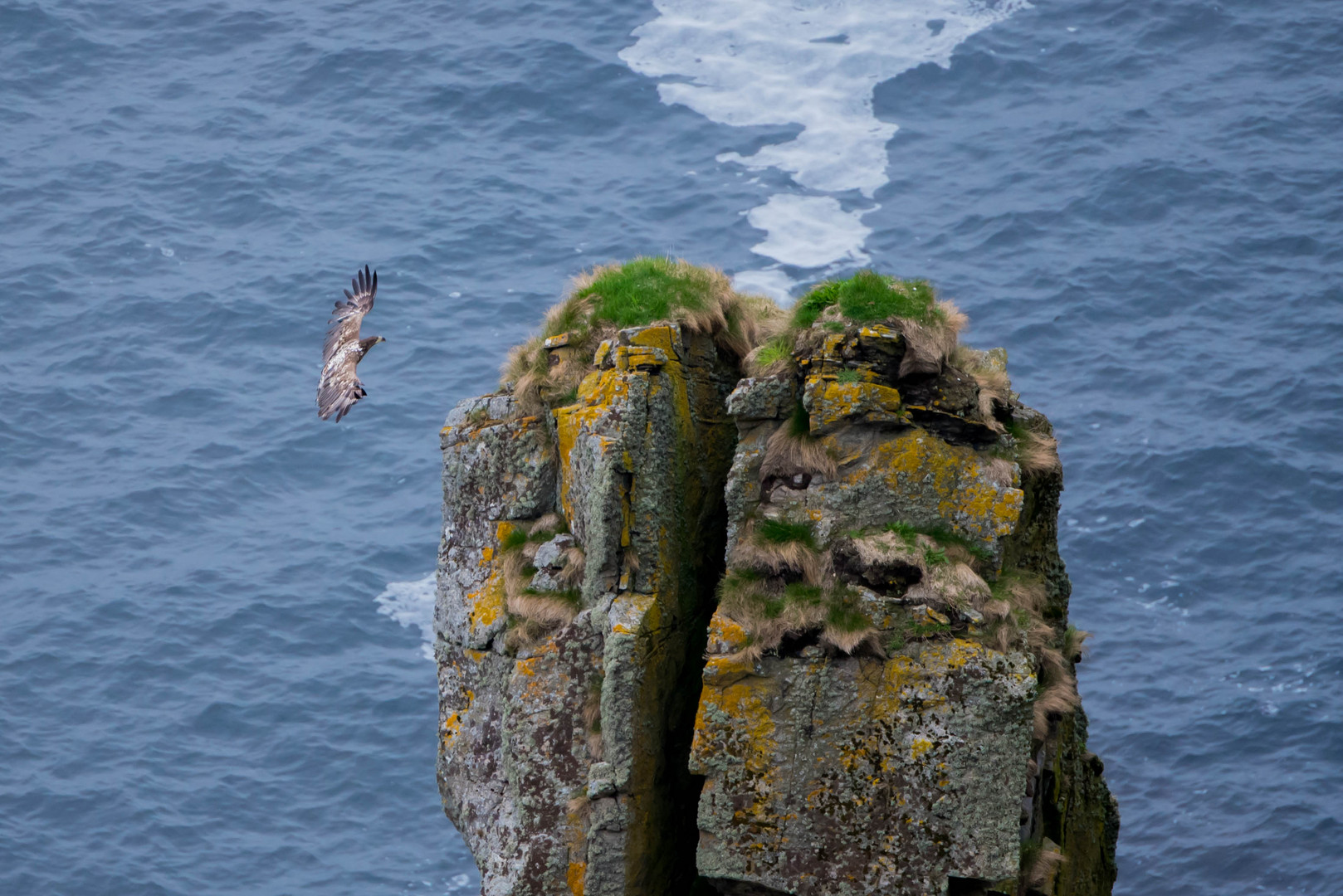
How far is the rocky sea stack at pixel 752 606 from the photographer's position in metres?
18.3

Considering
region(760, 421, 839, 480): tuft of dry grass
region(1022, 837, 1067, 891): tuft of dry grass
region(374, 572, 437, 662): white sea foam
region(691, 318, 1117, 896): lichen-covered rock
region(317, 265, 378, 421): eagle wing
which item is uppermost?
region(317, 265, 378, 421): eagle wing

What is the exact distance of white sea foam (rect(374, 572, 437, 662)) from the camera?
67.8 meters

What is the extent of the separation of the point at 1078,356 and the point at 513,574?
63.3 metres

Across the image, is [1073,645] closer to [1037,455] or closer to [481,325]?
[1037,455]

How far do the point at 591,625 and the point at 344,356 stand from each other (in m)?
7.90

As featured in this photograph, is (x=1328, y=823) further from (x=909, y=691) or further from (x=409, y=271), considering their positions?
(x=409, y=271)

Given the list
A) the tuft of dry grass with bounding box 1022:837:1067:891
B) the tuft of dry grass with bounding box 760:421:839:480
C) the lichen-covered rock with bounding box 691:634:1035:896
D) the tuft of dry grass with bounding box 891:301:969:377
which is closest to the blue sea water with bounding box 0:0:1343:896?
the tuft of dry grass with bounding box 1022:837:1067:891

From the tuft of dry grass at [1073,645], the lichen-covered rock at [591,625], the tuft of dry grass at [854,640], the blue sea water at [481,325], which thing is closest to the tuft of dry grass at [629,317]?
the lichen-covered rock at [591,625]

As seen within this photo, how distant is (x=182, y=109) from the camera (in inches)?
4198

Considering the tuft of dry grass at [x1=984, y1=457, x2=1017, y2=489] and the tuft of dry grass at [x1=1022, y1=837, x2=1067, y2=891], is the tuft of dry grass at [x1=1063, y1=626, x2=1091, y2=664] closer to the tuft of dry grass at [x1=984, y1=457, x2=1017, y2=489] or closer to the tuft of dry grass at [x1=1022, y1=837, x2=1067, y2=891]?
the tuft of dry grass at [x1=1022, y1=837, x2=1067, y2=891]

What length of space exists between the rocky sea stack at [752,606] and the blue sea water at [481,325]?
34046mm

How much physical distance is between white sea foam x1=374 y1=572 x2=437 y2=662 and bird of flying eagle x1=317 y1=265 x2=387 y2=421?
4062 centimetres

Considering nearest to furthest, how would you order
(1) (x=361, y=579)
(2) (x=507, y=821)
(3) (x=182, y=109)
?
(2) (x=507, y=821) < (1) (x=361, y=579) < (3) (x=182, y=109)

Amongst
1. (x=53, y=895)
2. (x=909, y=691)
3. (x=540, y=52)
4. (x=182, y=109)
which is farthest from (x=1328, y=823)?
(x=182, y=109)
